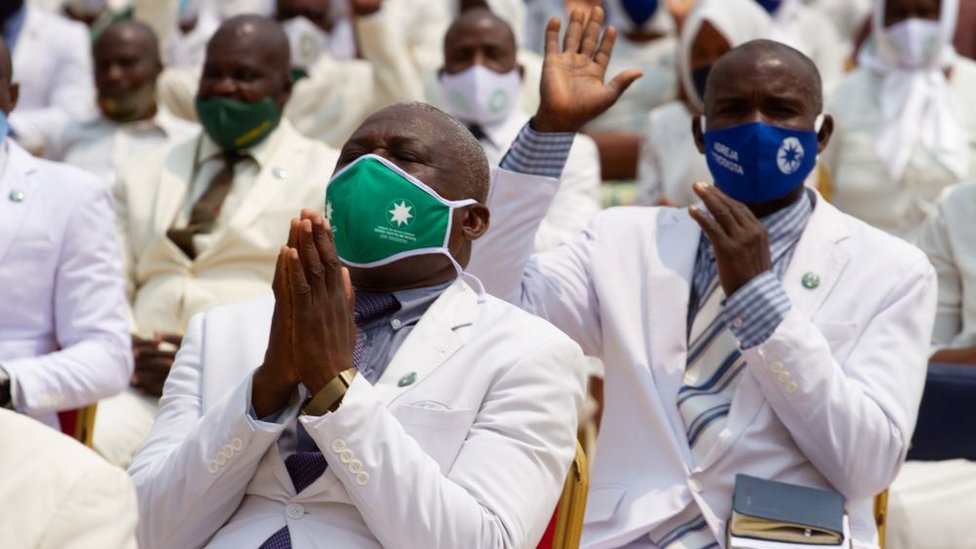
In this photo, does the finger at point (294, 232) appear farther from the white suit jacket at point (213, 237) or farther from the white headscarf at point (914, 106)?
the white headscarf at point (914, 106)

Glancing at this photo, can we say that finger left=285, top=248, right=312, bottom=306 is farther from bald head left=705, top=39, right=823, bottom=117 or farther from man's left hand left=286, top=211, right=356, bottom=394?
bald head left=705, top=39, right=823, bottom=117

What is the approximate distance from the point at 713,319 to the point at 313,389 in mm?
1390

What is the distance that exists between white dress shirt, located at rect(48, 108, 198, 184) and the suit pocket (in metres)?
4.27

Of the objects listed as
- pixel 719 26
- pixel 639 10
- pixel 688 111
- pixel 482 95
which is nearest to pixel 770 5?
pixel 639 10

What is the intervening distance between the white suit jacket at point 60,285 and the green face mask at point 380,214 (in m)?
1.43

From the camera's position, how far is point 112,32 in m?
7.28

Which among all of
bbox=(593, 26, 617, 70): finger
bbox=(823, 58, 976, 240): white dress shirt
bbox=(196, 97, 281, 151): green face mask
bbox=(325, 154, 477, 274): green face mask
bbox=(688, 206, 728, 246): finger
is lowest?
bbox=(823, 58, 976, 240): white dress shirt

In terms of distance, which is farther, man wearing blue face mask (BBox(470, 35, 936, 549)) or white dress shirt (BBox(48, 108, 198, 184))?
white dress shirt (BBox(48, 108, 198, 184))

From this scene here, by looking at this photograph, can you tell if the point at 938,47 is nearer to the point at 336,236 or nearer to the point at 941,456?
the point at 941,456

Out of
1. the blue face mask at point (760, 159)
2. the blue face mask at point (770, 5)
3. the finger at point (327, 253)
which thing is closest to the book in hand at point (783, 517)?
the blue face mask at point (760, 159)

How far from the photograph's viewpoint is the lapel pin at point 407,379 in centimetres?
324

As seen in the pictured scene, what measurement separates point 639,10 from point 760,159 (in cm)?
546

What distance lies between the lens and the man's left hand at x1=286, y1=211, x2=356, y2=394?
2.93 m

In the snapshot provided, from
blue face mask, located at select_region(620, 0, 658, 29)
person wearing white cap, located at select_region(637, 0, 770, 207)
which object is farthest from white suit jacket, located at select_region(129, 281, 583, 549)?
blue face mask, located at select_region(620, 0, 658, 29)
